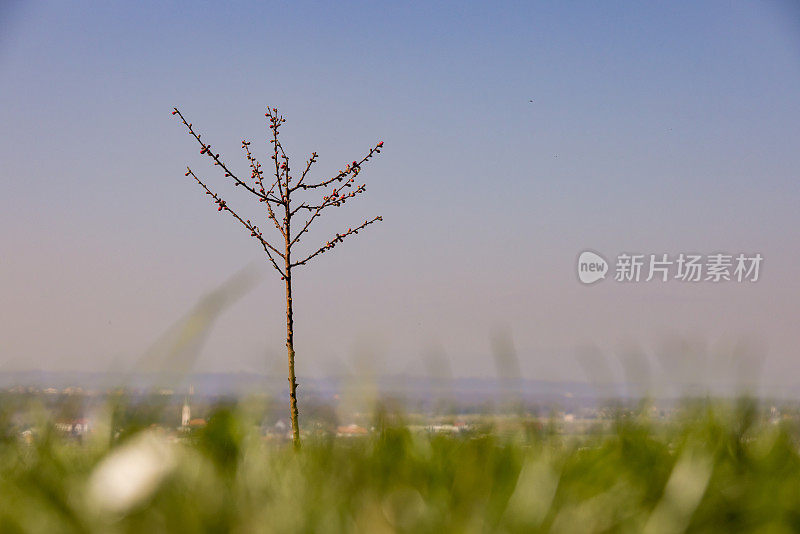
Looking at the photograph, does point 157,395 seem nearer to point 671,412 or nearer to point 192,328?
point 192,328

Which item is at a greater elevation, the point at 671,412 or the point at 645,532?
the point at 671,412

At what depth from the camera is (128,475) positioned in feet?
7.34

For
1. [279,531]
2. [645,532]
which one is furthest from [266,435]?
[645,532]

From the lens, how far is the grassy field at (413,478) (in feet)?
6.77

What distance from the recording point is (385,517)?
2.10m

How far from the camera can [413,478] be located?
255 cm

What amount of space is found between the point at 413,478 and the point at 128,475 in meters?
0.92

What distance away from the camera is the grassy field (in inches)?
81.3

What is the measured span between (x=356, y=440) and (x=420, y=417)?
0.28 meters

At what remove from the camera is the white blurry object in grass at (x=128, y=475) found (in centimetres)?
211

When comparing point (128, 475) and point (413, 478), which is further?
point (413, 478)

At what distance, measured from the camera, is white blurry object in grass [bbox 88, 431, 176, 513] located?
6.93 ft

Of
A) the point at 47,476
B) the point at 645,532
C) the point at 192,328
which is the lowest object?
the point at 645,532

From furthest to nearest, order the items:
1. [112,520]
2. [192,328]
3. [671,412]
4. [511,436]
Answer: [671,412], [511,436], [192,328], [112,520]
